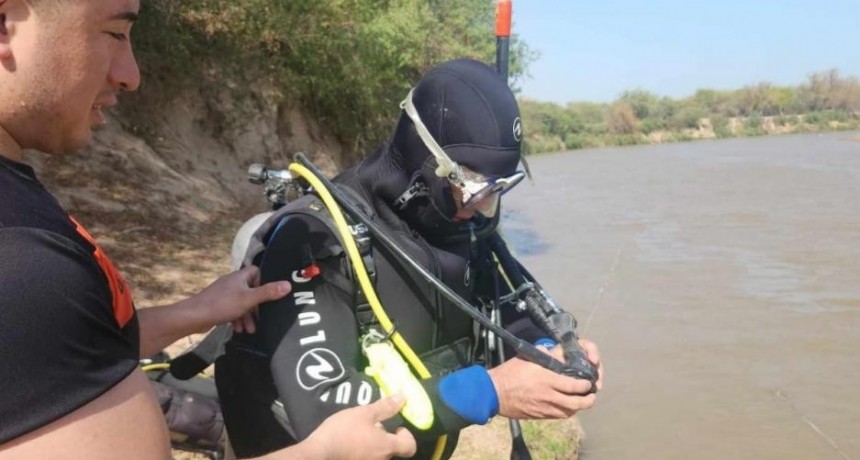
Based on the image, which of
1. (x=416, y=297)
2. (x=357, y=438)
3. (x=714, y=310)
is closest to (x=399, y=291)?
(x=416, y=297)

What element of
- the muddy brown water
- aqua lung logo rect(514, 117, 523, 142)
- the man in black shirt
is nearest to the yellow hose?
aqua lung logo rect(514, 117, 523, 142)

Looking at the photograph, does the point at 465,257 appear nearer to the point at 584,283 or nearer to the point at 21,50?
the point at 21,50

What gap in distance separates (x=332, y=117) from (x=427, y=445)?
42.1 ft

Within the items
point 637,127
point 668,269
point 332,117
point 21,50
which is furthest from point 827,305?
point 637,127

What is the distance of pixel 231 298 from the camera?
5.71 ft

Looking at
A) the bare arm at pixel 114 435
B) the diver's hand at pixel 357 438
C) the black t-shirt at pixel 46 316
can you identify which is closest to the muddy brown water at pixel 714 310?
the diver's hand at pixel 357 438

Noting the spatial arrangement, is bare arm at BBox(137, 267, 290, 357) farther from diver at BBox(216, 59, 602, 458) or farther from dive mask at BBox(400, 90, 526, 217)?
dive mask at BBox(400, 90, 526, 217)

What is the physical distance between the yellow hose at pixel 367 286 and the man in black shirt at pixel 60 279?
0.64 metres

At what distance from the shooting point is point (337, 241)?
1.79m

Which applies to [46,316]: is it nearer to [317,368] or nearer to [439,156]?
[317,368]

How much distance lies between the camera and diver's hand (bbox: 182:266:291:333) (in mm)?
1716

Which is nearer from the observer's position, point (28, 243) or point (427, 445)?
point (28, 243)

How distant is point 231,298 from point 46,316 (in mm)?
873

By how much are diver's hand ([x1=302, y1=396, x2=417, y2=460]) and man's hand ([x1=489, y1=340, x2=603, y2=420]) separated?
1.40 ft
